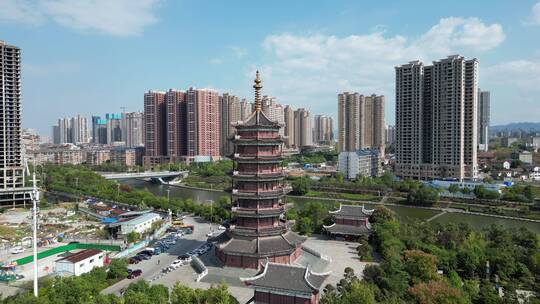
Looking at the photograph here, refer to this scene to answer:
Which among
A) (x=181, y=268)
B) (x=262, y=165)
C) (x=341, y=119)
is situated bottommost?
(x=181, y=268)

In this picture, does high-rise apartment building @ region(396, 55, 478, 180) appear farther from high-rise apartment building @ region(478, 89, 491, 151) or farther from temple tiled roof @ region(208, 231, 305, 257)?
high-rise apartment building @ region(478, 89, 491, 151)

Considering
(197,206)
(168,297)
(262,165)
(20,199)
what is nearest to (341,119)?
(197,206)

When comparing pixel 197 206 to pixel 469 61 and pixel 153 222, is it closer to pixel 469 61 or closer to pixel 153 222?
pixel 153 222

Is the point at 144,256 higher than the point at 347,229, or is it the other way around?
the point at 347,229

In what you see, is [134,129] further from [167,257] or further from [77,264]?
[77,264]

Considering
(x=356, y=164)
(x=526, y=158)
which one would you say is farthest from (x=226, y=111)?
(x=526, y=158)
